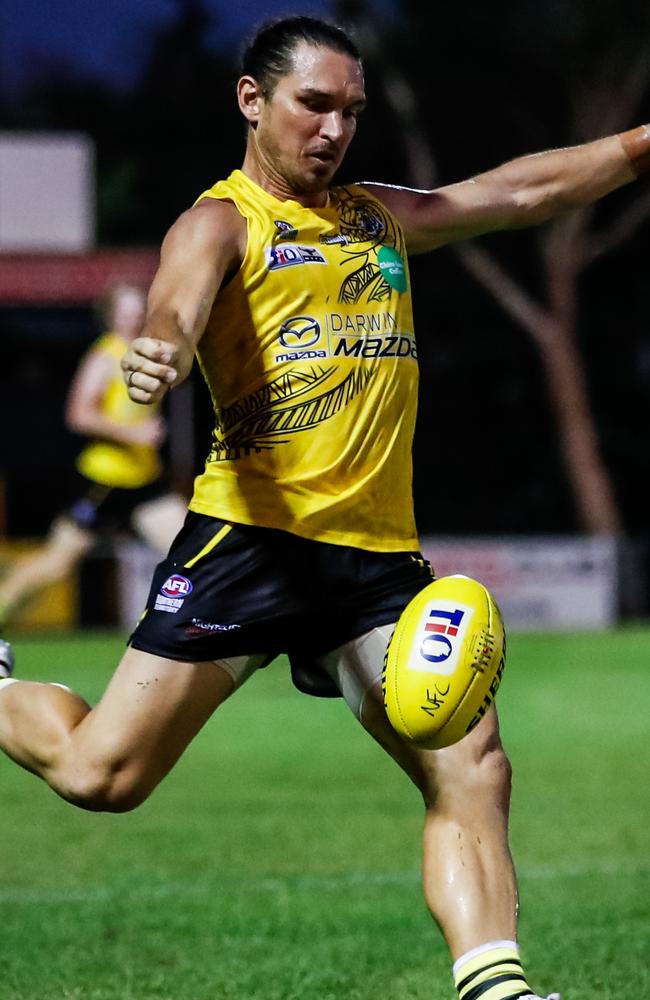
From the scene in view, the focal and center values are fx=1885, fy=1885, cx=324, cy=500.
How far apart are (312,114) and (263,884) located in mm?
3295

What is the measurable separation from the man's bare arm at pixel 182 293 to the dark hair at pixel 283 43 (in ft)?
1.25

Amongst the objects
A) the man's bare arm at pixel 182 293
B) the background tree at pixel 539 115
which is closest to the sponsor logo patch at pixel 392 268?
the man's bare arm at pixel 182 293

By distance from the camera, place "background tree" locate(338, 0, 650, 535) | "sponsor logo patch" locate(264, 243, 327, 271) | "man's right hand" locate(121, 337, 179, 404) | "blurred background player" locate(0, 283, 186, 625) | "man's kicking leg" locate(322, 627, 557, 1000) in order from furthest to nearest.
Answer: "background tree" locate(338, 0, 650, 535)
"blurred background player" locate(0, 283, 186, 625)
"sponsor logo patch" locate(264, 243, 327, 271)
"man's kicking leg" locate(322, 627, 557, 1000)
"man's right hand" locate(121, 337, 179, 404)

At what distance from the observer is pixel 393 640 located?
4566mm

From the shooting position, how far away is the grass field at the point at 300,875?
18.2 feet

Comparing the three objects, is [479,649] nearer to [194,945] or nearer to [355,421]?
[355,421]

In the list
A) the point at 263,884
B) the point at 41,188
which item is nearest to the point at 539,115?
the point at 41,188

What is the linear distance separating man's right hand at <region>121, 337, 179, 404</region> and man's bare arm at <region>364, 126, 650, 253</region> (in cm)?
124

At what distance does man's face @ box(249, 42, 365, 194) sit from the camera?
4738 mm

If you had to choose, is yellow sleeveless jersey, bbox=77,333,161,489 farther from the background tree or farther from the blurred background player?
the background tree

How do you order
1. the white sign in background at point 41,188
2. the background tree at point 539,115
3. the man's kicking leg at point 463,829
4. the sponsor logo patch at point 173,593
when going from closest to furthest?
the man's kicking leg at point 463,829
the sponsor logo patch at point 173,593
the white sign in background at point 41,188
the background tree at point 539,115

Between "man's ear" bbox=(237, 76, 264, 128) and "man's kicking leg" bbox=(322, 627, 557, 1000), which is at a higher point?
"man's ear" bbox=(237, 76, 264, 128)

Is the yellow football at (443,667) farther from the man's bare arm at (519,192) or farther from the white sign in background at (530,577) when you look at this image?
the white sign in background at (530,577)

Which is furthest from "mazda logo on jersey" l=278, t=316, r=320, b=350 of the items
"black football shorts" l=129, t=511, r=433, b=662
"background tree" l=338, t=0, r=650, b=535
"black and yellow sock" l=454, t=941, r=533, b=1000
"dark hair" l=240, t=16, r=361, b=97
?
"background tree" l=338, t=0, r=650, b=535
